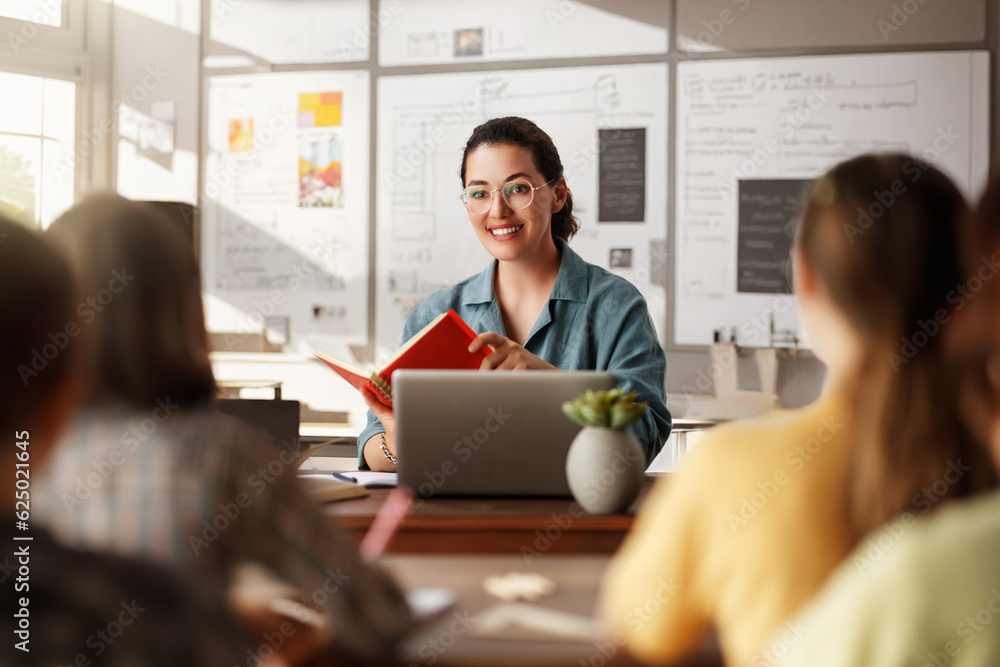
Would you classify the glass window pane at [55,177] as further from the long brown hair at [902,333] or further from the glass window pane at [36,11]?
the long brown hair at [902,333]

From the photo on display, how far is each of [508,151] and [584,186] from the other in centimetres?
196

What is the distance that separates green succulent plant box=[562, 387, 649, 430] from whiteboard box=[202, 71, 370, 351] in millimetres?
3057

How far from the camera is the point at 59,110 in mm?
4711

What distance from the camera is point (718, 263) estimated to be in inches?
167

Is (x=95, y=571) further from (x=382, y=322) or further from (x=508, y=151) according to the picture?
(x=382, y=322)

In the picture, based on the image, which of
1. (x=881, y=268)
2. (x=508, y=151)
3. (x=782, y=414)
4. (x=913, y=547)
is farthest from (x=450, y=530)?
(x=508, y=151)

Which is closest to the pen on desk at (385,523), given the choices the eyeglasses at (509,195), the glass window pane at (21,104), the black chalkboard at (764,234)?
the eyeglasses at (509,195)

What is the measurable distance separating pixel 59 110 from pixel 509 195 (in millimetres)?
3370

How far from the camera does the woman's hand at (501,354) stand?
1.99 meters

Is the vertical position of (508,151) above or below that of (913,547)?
above

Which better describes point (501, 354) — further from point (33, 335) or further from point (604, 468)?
point (33, 335)

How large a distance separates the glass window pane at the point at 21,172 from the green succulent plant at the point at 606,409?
389cm

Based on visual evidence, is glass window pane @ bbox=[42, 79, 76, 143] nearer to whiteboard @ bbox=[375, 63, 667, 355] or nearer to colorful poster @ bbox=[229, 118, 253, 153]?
colorful poster @ bbox=[229, 118, 253, 153]

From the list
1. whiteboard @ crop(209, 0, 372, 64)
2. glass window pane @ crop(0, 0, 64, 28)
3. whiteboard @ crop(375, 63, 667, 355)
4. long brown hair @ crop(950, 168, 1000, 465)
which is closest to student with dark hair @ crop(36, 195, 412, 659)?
long brown hair @ crop(950, 168, 1000, 465)
